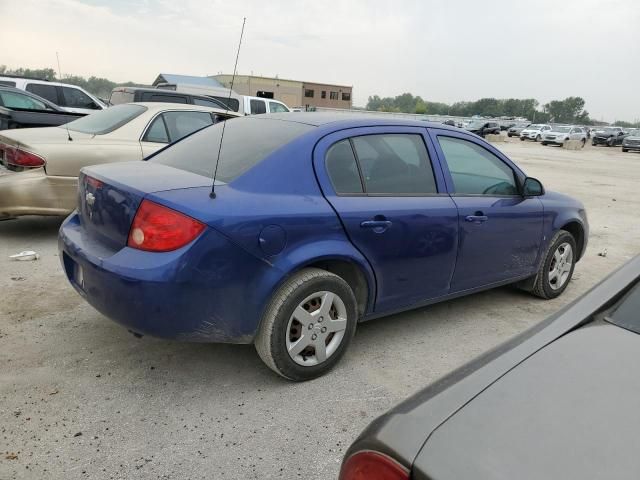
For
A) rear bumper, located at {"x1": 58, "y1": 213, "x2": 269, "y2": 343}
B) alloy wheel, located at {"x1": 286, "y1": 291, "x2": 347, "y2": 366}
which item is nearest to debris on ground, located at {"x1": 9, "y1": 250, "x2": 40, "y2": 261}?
rear bumper, located at {"x1": 58, "y1": 213, "x2": 269, "y2": 343}

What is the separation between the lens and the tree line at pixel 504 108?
122m

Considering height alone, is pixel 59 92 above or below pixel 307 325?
above

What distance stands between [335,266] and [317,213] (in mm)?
426

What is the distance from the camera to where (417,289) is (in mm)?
3582

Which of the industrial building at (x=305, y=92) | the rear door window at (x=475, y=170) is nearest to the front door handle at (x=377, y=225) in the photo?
the rear door window at (x=475, y=170)

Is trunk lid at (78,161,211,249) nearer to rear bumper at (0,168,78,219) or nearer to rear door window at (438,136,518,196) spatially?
rear door window at (438,136,518,196)

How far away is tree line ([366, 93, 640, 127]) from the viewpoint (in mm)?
122438

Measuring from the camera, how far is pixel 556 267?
188 inches

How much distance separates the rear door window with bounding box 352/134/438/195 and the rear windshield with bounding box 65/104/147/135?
3777mm

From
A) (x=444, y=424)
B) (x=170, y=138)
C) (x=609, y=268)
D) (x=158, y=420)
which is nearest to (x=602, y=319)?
(x=444, y=424)

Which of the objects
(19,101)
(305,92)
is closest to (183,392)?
(19,101)

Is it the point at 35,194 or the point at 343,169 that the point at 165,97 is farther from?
the point at 343,169

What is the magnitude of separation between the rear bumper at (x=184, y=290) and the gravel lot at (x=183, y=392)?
0.43 metres

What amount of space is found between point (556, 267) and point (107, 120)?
17.0ft
